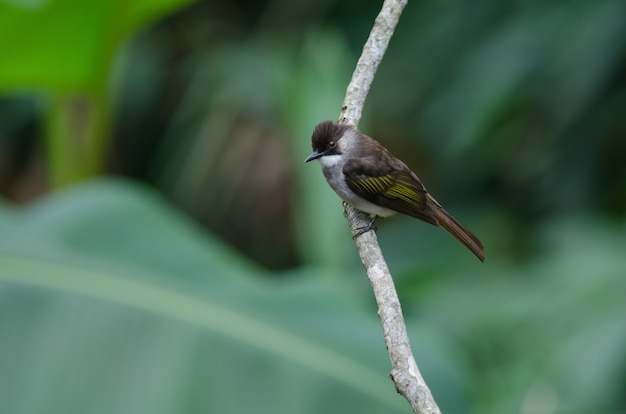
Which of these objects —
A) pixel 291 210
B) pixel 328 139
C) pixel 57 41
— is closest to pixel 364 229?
pixel 328 139

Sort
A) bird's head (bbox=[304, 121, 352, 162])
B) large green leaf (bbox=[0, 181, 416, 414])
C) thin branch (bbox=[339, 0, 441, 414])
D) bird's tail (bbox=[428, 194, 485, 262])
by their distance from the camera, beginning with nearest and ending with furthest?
thin branch (bbox=[339, 0, 441, 414]), bird's tail (bbox=[428, 194, 485, 262]), bird's head (bbox=[304, 121, 352, 162]), large green leaf (bbox=[0, 181, 416, 414])

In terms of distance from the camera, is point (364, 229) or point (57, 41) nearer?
point (364, 229)

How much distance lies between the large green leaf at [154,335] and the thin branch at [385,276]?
767mm

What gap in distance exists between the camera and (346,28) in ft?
22.5

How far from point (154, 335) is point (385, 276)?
155 centimetres

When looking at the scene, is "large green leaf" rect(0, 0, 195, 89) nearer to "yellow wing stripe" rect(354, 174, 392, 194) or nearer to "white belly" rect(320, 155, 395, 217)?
"white belly" rect(320, 155, 395, 217)

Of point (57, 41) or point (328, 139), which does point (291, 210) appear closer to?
point (57, 41)

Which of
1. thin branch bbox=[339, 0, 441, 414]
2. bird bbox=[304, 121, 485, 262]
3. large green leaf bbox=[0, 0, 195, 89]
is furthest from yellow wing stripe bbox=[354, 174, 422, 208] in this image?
large green leaf bbox=[0, 0, 195, 89]

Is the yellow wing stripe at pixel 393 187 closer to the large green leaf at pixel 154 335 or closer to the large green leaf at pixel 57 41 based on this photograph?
the large green leaf at pixel 154 335

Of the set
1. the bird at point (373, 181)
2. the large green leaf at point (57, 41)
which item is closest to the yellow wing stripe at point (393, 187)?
the bird at point (373, 181)

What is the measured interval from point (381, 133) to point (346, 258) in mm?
1321

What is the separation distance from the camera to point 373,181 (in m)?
3.14

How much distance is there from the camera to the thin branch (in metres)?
2.09

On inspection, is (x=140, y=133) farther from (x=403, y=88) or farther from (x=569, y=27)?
(x=569, y=27)
